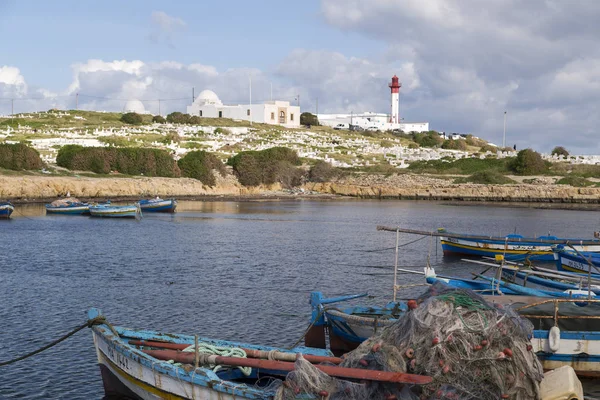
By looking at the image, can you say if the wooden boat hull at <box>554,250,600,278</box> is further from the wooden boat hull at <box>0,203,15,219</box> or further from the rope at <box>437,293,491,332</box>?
the wooden boat hull at <box>0,203,15,219</box>

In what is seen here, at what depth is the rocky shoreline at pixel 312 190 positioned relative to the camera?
76.2m

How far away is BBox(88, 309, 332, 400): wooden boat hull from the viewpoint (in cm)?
1147

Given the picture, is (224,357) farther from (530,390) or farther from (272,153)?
(272,153)

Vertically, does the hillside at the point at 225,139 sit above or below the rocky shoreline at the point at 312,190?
above

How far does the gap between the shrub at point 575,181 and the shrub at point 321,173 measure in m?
31.0

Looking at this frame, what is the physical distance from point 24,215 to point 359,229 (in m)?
29.1

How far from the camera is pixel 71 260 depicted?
33.7m

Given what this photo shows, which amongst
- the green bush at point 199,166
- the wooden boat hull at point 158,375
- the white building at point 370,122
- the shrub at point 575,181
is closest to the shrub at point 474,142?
A: the white building at point 370,122

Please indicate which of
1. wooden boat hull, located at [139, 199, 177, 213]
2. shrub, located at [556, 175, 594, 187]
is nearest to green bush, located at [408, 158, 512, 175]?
shrub, located at [556, 175, 594, 187]

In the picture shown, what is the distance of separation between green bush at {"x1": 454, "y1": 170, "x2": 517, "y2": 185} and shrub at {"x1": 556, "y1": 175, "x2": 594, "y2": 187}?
256 inches

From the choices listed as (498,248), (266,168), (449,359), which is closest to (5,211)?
(498,248)

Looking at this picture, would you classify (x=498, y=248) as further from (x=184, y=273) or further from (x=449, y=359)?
(x=449, y=359)

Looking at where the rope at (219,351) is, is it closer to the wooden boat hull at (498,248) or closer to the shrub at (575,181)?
the wooden boat hull at (498,248)

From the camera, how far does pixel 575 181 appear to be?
93.2m
